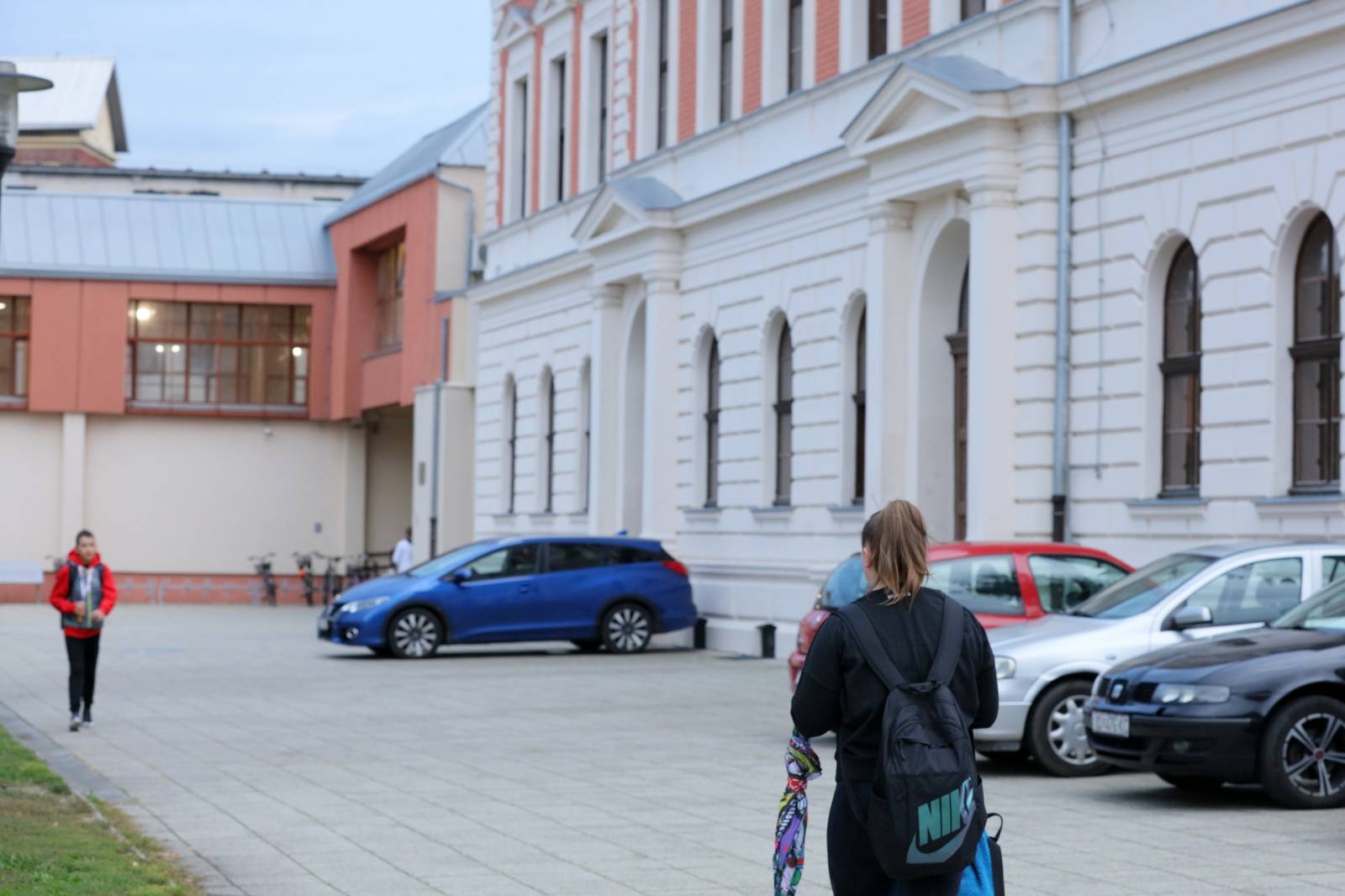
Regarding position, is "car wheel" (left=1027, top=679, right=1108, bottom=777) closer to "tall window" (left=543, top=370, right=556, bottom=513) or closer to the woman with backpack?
the woman with backpack

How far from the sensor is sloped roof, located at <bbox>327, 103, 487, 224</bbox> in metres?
44.3

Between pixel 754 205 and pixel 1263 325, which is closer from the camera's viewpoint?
pixel 1263 325

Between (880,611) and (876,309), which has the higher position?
(876,309)

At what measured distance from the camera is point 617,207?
32969mm

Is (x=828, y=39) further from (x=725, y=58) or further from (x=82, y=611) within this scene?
(x=82, y=611)

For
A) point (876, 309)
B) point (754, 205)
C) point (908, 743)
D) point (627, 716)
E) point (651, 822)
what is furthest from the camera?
point (754, 205)

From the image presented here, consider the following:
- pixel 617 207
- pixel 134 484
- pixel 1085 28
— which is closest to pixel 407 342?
pixel 134 484

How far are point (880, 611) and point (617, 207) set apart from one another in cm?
2724

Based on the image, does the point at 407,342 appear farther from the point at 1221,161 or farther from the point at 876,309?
the point at 1221,161

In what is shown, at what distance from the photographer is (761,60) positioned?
29.5 meters

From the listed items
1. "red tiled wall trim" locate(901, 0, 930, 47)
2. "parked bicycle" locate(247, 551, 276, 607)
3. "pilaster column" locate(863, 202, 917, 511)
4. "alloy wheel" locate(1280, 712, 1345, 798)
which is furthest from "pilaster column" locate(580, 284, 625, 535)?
"alloy wheel" locate(1280, 712, 1345, 798)

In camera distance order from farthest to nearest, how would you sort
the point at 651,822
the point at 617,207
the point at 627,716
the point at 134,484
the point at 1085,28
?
1. the point at 134,484
2. the point at 617,207
3. the point at 1085,28
4. the point at 627,716
5. the point at 651,822

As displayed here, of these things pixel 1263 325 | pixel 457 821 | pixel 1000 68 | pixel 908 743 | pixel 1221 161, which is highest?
pixel 1000 68

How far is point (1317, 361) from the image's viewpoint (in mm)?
19266
